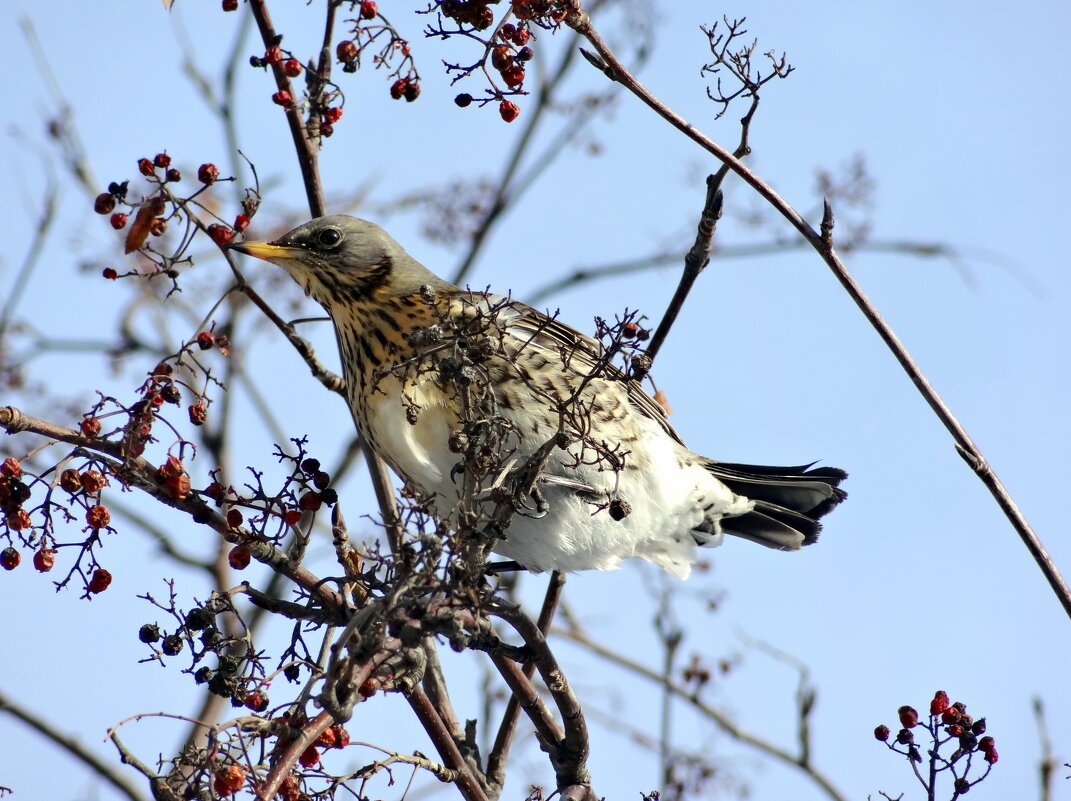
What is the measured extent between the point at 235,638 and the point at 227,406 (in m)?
3.92

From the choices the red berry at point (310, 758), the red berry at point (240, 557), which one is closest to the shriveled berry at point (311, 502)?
the red berry at point (240, 557)


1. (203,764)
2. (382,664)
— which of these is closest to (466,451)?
(382,664)

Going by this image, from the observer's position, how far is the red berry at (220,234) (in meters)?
2.84

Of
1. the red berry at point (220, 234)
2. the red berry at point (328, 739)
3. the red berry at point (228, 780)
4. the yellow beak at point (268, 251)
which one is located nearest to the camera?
the red berry at point (228, 780)

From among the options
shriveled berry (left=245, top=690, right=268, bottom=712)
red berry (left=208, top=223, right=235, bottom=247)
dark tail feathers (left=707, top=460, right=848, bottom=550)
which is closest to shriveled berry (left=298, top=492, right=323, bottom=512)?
shriveled berry (left=245, top=690, right=268, bottom=712)

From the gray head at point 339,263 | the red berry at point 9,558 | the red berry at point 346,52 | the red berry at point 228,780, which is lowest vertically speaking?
the red berry at point 228,780

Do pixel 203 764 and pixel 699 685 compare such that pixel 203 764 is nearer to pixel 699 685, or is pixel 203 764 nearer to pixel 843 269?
pixel 843 269

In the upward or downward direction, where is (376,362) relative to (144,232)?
upward

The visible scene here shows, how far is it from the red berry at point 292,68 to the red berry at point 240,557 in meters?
1.29

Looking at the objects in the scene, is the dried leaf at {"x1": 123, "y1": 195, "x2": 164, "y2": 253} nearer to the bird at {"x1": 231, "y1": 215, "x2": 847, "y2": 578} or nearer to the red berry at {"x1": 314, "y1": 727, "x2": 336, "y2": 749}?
the bird at {"x1": 231, "y1": 215, "x2": 847, "y2": 578}

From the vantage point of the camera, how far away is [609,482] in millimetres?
3734

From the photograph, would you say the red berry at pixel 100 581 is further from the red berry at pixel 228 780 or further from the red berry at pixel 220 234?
the red berry at pixel 220 234

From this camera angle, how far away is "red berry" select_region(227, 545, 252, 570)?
2402 mm

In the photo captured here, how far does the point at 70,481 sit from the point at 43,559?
7.5 inches
